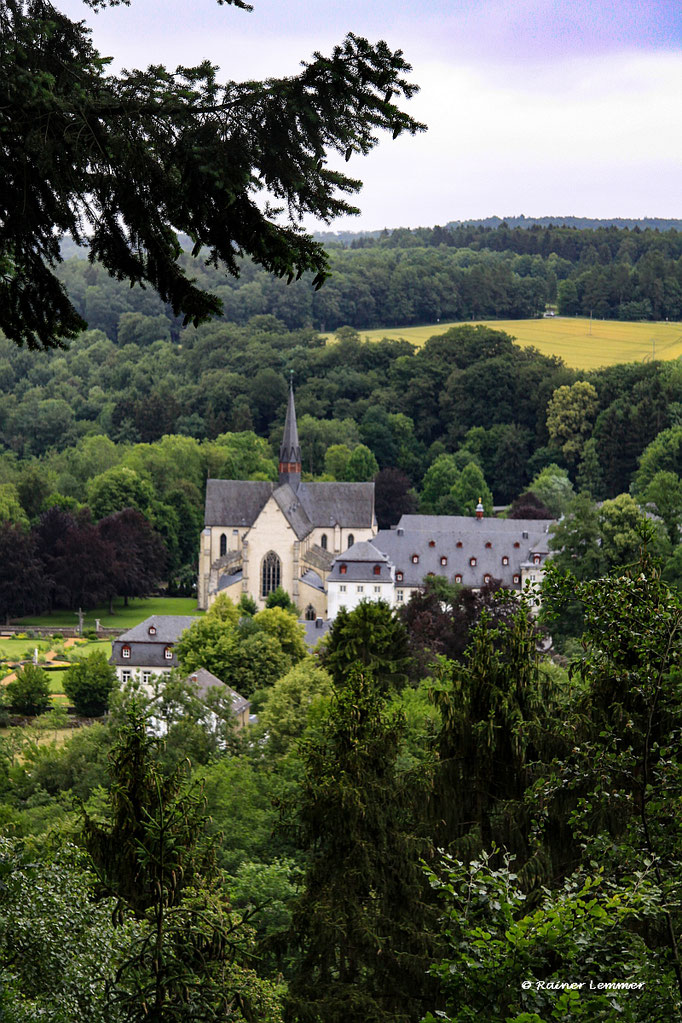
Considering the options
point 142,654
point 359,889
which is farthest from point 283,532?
point 359,889

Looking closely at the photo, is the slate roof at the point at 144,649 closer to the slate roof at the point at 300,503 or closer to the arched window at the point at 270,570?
the arched window at the point at 270,570

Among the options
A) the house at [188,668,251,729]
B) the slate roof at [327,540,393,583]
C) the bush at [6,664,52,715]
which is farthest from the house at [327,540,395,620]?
the house at [188,668,251,729]

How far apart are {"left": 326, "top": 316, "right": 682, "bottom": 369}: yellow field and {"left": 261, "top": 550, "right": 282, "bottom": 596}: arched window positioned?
5455 centimetres

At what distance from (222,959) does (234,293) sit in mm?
158227

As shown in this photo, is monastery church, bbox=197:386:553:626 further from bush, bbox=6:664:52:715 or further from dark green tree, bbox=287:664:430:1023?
dark green tree, bbox=287:664:430:1023

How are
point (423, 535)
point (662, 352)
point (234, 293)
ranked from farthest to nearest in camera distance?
point (234, 293)
point (662, 352)
point (423, 535)

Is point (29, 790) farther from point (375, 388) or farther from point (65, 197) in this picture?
point (375, 388)

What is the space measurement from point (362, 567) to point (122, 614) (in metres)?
17.3

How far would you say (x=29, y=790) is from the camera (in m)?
35.2

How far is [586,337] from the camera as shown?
139 meters

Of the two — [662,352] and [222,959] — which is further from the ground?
[662,352]

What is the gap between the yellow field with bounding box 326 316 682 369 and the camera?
131 metres

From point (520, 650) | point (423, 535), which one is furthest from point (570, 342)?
Result: point (520, 650)

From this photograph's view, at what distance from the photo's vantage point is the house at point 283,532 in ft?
263
